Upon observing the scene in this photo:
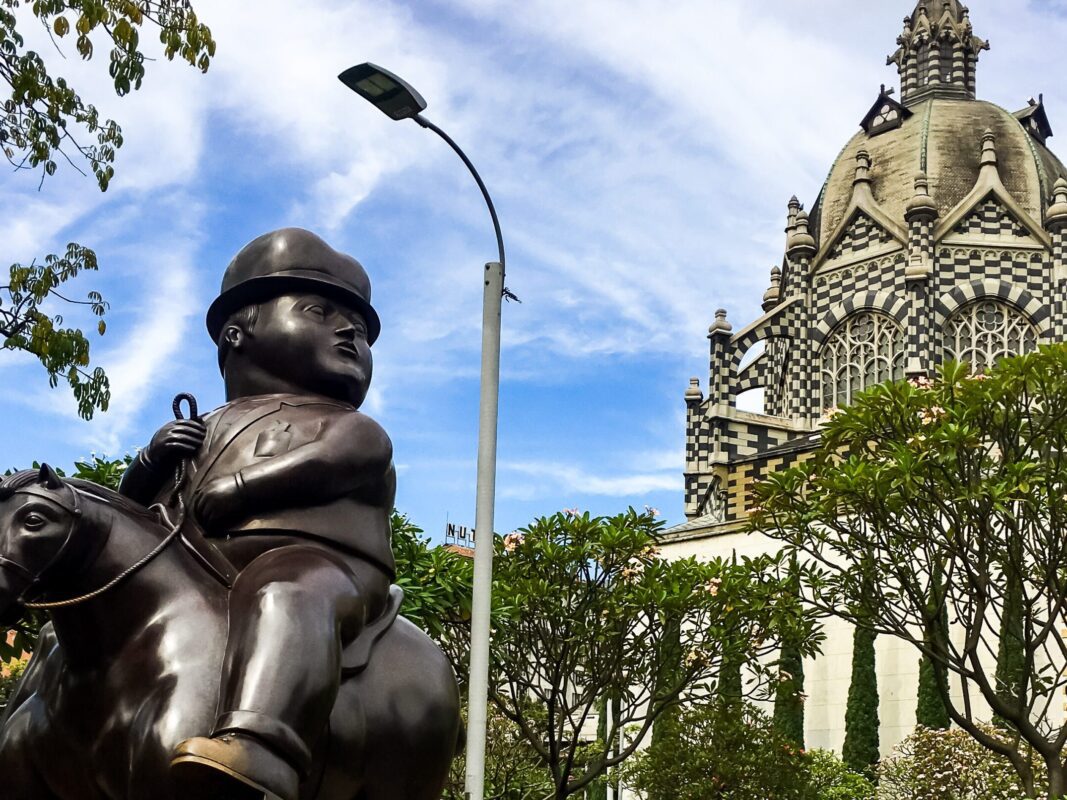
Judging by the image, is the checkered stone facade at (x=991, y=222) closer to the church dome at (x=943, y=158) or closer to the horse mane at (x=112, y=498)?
the church dome at (x=943, y=158)

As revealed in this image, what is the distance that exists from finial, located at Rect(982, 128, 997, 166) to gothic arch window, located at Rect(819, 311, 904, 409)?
610cm

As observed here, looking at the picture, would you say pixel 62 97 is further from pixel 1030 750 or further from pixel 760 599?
pixel 1030 750

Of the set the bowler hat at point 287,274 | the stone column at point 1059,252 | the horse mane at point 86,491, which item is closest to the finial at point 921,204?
the stone column at point 1059,252

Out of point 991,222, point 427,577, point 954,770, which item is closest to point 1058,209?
point 991,222

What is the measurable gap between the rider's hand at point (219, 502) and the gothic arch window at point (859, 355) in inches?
1512

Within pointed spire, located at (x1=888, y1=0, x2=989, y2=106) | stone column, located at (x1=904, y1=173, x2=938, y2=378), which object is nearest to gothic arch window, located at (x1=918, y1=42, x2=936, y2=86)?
pointed spire, located at (x1=888, y1=0, x2=989, y2=106)

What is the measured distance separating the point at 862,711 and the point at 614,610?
13945 mm

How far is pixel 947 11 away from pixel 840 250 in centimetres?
1232

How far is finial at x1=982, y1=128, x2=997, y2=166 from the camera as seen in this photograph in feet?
140

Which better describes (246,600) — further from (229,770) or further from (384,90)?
(384,90)

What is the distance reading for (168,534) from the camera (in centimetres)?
389

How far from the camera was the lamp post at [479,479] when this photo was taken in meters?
8.80

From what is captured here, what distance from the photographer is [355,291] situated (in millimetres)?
4523

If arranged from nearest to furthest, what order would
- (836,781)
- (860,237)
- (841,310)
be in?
1. (836,781)
2. (841,310)
3. (860,237)
